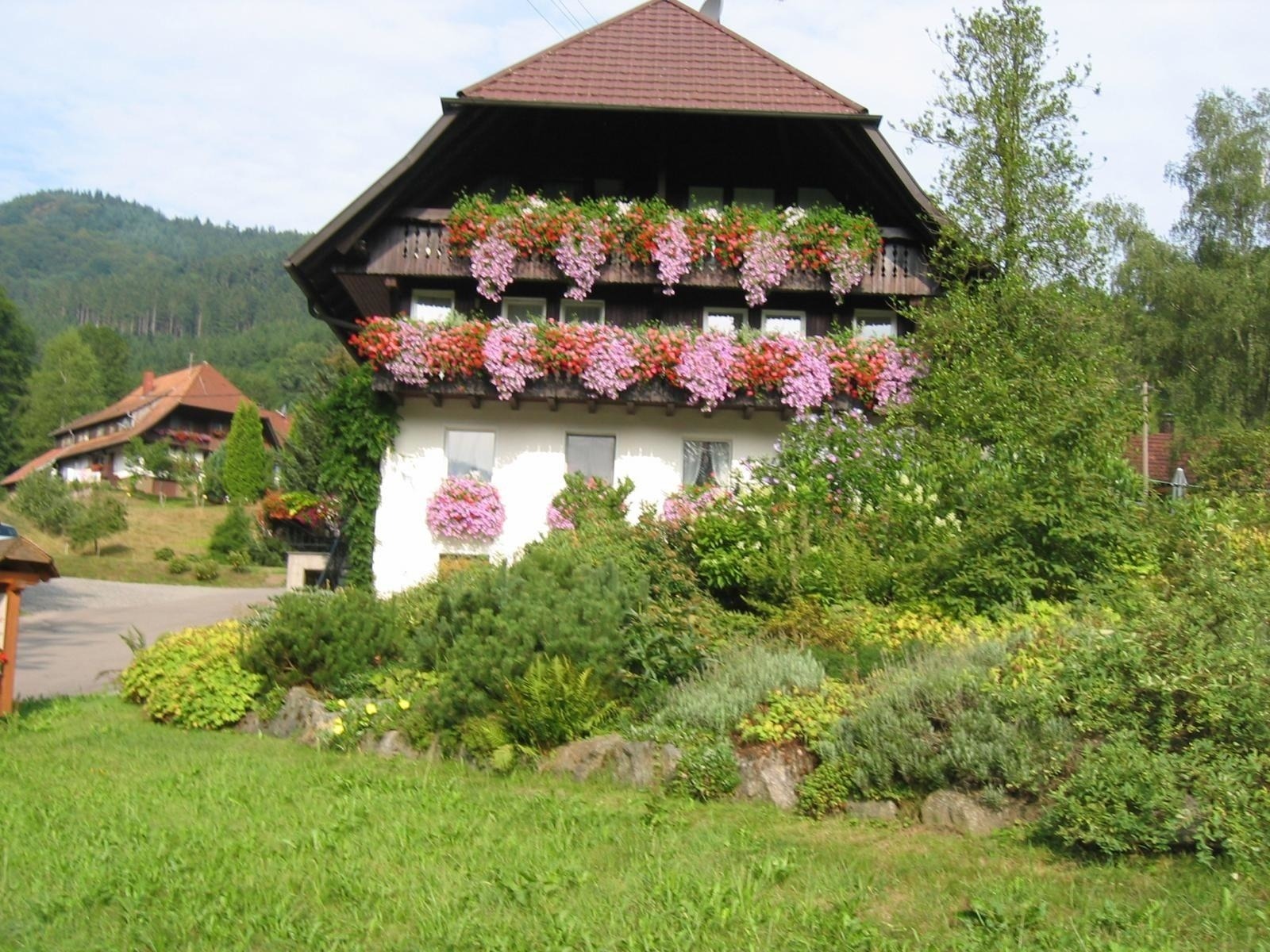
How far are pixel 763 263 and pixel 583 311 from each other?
312 centimetres

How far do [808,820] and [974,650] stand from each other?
1921mm

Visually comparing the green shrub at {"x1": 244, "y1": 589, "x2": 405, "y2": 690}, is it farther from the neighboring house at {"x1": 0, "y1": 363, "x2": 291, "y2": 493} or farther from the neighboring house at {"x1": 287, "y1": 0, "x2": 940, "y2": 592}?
the neighboring house at {"x1": 0, "y1": 363, "x2": 291, "y2": 493}

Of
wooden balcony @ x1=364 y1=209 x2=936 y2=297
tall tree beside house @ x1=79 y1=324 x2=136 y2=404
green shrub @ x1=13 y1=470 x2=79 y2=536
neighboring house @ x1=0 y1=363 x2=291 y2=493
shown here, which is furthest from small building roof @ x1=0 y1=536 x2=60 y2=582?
tall tree beside house @ x1=79 y1=324 x2=136 y2=404

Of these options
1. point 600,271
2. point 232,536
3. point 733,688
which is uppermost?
point 600,271

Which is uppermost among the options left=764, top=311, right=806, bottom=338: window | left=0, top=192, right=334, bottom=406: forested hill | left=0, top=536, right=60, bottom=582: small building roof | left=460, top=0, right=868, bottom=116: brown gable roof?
left=0, top=192, right=334, bottom=406: forested hill

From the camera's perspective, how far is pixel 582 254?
18109mm

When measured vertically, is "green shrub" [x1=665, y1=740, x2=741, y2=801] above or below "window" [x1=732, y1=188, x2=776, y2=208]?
below

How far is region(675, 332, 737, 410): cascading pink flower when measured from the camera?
17.7 m

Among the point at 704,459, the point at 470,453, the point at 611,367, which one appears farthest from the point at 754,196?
the point at 470,453

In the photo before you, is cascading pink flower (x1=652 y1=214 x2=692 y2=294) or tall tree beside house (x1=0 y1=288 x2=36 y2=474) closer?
cascading pink flower (x1=652 y1=214 x2=692 y2=294)

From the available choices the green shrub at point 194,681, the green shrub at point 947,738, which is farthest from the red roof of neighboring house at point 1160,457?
the green shrub at point 947,738

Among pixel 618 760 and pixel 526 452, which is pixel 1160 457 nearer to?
pixel 526 452

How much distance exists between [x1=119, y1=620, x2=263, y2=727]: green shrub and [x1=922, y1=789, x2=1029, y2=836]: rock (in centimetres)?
656

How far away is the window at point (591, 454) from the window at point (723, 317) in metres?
2.33
